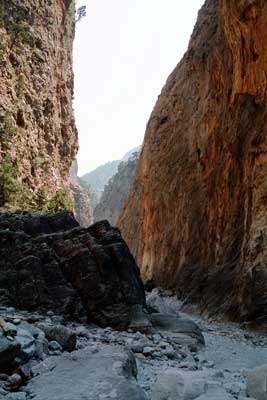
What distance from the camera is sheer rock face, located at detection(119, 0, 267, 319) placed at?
52.4 ft

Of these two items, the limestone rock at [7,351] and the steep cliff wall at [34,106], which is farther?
the steep cliff wall at [34,106]

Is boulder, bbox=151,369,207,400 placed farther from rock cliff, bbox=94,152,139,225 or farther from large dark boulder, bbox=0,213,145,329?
rock cliff, bbox=94,152,139,225

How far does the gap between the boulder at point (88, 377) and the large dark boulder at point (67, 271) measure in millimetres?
4374

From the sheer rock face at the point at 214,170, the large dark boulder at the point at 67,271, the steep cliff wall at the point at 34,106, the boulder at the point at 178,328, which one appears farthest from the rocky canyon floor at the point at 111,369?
the steep cliff wall at the point at 34,106

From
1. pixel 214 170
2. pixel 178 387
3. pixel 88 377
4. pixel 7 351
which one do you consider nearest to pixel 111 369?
pixel 88 377

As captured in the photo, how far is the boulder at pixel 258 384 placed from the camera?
456cm

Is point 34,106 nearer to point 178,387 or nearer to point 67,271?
point 67,271

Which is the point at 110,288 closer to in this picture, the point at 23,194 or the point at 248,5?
the point at 248,5

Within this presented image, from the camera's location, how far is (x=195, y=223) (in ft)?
85.0

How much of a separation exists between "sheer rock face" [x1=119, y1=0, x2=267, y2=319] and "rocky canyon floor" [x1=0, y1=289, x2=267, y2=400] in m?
5.71

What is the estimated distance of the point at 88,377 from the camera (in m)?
5.55

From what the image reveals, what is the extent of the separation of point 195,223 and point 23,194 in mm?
11834

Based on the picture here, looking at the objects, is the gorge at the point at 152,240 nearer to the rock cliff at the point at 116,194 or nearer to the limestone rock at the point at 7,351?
the limestone rock at the point at 7,351

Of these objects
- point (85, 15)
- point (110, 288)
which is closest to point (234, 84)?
point (110, 288)
